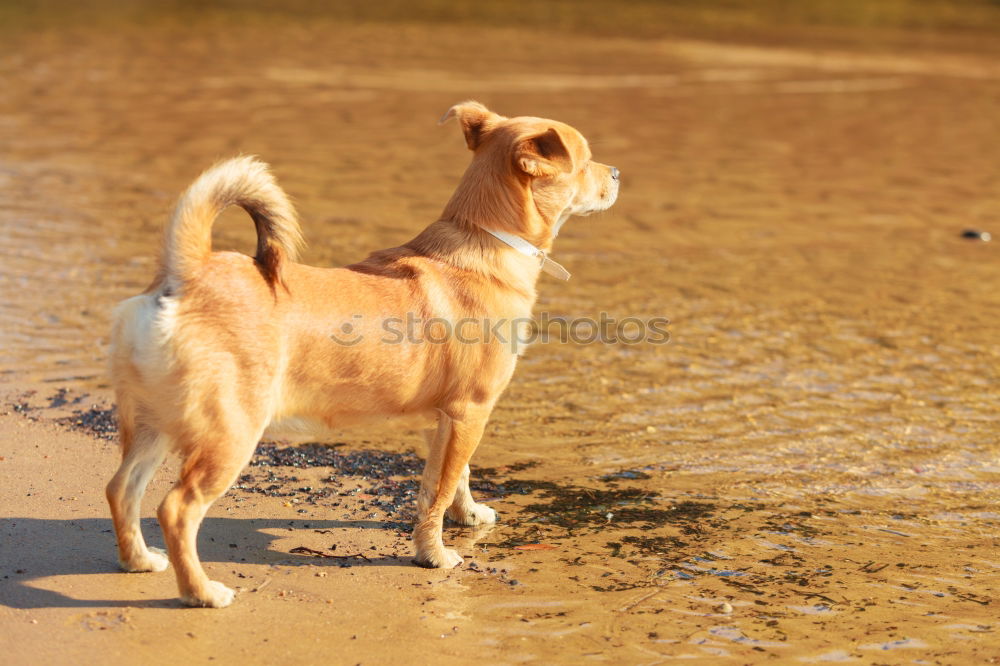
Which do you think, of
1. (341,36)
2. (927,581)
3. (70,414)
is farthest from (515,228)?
(341,36)

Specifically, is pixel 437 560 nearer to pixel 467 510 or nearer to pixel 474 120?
pixel 467 510

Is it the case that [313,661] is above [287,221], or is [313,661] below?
below

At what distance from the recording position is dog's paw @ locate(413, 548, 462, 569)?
5.39m

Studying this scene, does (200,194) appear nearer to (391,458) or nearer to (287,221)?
(287,221)

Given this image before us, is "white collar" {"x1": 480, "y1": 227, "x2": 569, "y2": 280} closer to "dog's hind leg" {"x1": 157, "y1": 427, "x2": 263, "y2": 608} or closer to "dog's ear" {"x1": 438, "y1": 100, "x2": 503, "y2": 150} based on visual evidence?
"dog's ear" {"x1": 438, "y1": 100, "x2": 503, "y2": 150}

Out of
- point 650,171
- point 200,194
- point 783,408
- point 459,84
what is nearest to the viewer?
point 200,194

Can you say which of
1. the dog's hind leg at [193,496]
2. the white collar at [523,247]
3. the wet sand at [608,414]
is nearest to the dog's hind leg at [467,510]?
the wet sand at [608,414]

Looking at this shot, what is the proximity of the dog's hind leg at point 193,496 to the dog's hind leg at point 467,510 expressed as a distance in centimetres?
136

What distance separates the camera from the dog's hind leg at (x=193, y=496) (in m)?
4.75

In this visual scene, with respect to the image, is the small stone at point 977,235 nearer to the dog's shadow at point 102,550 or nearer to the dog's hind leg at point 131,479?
the dog's shadow at point 102,550

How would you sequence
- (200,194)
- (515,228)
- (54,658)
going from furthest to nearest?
1. (515,228)
2. (200,194)
3. (54,658)

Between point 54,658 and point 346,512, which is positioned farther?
point 346,512

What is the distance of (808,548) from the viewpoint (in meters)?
5.76

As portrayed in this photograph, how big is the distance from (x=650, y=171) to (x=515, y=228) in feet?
30.4
